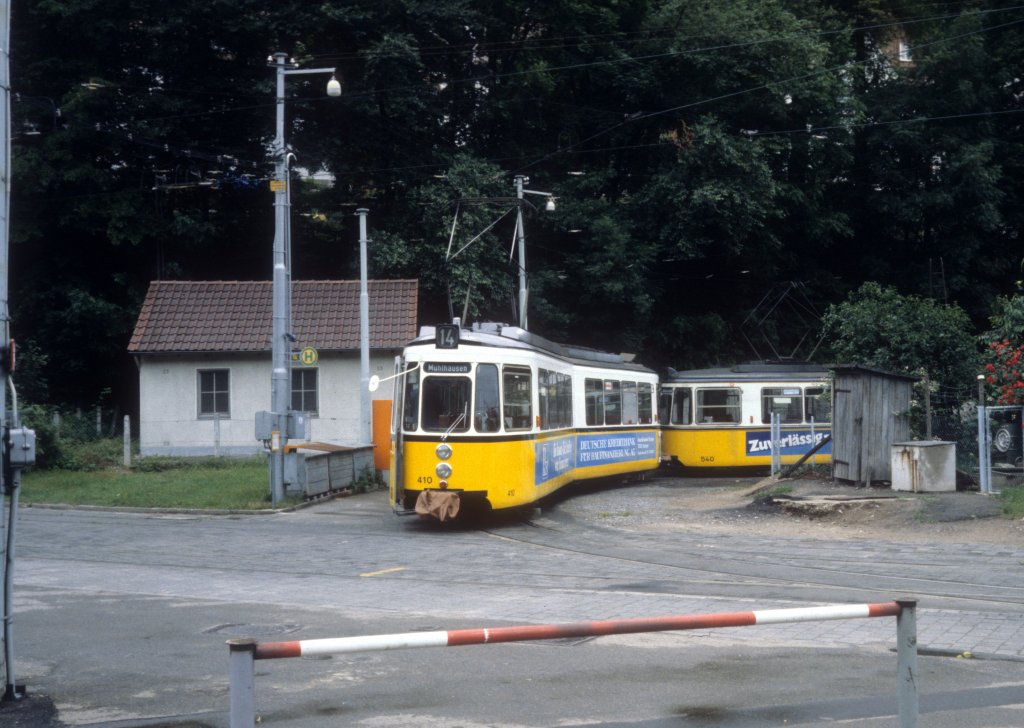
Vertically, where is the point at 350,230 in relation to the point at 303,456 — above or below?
above

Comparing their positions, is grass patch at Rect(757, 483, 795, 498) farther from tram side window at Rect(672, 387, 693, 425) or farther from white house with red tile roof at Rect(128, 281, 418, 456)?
white house with red tile roof at Rect(128, 281, 418, 456)

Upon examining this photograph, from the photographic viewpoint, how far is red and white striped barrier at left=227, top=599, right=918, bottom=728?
15.2 ft

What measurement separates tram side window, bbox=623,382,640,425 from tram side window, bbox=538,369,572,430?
446 cm

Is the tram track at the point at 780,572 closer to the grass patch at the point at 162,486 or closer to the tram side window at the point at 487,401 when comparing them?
the tram side window at the point at 487,401

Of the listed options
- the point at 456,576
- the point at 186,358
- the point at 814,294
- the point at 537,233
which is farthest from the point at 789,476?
the point at 814,294

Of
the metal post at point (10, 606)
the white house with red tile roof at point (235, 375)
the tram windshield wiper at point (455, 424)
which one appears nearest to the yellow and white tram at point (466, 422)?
the tram windshield wiper at point (455, 424)

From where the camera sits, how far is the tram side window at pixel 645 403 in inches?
1172

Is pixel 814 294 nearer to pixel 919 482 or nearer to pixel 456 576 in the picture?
pixel 919 482

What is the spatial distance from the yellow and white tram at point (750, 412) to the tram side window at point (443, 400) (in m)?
14.8

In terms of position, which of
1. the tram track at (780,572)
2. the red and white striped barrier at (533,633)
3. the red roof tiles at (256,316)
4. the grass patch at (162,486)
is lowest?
the tram track at (780,572)

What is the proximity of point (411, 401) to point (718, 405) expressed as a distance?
15.2 m

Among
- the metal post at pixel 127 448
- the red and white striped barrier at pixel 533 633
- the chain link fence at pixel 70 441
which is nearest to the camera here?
the red and white striped barrier at pixel 533 633

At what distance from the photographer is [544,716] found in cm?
729

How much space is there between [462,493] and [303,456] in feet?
19.9
